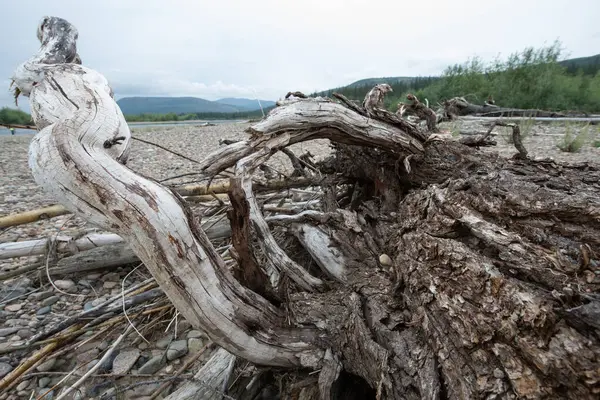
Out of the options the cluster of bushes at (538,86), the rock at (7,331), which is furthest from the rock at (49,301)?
the cluster of bushes at (538,86)

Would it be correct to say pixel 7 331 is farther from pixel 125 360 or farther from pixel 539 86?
pixel 539 86

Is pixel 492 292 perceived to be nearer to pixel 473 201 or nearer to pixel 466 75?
pixel 473 201

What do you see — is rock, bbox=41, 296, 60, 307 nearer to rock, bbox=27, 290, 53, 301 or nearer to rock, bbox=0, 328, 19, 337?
rock, bbox=27, 290, 53, 301

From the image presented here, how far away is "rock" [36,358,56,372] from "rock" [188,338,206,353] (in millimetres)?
736

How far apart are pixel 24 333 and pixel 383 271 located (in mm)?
2253

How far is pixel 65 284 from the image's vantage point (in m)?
2.45

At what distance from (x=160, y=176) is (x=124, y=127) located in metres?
4.33

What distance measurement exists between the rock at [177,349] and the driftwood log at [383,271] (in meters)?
0.39

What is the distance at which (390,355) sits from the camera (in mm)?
1203

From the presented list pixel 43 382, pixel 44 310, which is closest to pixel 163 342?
pixel 43 382

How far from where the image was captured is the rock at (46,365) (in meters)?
1.75

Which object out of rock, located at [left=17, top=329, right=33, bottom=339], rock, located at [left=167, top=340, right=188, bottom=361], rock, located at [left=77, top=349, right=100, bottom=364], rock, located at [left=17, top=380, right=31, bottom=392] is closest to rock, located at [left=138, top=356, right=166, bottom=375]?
rock, located at [left=167, top=340, right=188, bottom=361]

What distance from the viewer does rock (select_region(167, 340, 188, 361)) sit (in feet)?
6.05

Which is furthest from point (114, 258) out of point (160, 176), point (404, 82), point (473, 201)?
point (404, 82)
